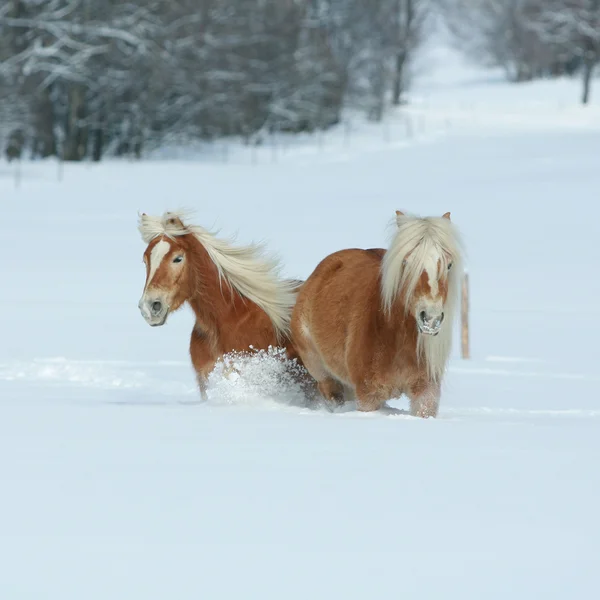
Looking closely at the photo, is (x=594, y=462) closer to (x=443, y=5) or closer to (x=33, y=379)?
(x=33, y=379)

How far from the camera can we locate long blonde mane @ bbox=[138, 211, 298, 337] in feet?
23.6

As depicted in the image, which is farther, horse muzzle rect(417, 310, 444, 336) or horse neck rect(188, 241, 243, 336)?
horse neck rect(188, 241, 243, 336)

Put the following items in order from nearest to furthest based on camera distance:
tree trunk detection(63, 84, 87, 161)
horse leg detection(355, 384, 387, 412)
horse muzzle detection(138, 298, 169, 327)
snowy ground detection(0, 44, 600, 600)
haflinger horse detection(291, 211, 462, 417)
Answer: snowy ground detection(0, 44, 600, 600), haflinger horse detection(291, 211, 462, 417), horse leg detection(355, 384, 387, 412), horse muzzle detection(138, 298, 169, 327), tree trunk detection(63, 84, 87, 161)

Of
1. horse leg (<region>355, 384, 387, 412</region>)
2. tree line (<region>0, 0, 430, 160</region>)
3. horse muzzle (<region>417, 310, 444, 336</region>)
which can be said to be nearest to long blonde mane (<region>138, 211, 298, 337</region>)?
horse leg (<region>355, 384, 387, 412</region>)

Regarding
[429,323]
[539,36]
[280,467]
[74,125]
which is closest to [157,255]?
[429,323]

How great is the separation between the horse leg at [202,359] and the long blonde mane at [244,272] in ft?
1.33

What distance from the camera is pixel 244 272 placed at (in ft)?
24.4

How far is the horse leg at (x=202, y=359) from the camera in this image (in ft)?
23.7

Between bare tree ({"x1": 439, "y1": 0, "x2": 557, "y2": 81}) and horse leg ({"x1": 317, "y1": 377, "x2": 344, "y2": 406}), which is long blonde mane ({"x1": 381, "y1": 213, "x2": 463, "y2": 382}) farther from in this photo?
bare tree ({"x1": 439, "y1": 0, "x2": 557, "y2": 81})

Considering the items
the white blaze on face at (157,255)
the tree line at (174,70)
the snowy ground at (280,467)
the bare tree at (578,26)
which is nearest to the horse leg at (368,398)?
the snowy ground at (280,467)

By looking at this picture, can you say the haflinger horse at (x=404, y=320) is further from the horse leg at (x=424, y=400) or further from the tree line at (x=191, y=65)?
the tree line at (x=191, y=65)

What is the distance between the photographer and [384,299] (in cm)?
618

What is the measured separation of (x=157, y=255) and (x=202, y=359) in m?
0.76

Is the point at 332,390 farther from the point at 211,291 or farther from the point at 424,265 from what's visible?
the point at 424,265
